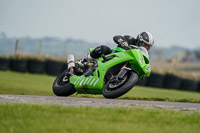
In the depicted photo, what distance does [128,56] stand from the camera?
8703mm

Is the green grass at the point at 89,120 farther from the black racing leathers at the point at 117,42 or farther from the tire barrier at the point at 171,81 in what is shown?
the tire barrier at the point at 171,81

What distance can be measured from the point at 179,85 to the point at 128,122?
68.9 feet

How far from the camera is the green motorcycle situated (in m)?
8.36

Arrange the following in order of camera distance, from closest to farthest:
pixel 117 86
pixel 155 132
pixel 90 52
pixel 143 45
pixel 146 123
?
pixel 155 132 → pixel 146 123 → pixel 117 86 → pixel 143 45 → pixel 90 52

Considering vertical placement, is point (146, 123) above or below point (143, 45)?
below

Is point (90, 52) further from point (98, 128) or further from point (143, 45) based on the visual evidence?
point (98, 128)

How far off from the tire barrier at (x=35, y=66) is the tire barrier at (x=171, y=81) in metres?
7.12

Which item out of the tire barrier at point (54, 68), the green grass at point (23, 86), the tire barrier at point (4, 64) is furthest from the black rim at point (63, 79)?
the tire barrier at point (54, 68)

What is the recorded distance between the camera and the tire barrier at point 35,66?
82.5 feet

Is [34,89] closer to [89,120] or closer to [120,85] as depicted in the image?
[120,85]

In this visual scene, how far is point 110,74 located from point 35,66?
16.8 meters

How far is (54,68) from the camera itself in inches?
1027

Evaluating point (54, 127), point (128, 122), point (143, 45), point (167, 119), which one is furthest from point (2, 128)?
point (143, 45)

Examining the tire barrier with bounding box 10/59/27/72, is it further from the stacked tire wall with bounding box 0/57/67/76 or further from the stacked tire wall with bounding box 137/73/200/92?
the stacked tire wall with bounding box 137/73/200/92
